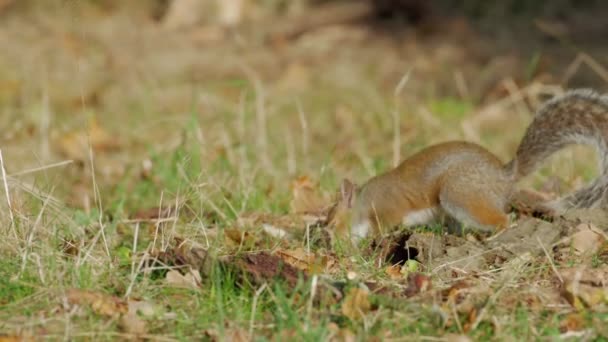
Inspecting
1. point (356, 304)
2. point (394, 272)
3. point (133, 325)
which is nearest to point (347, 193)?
point (394, 272)

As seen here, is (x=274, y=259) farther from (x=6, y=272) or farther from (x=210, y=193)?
(x=210, y=193)

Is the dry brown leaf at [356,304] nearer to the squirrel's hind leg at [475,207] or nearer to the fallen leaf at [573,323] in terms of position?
the fallen leaf at [573,323]

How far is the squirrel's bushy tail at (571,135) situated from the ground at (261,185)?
0.17 m

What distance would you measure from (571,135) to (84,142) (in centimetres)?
368

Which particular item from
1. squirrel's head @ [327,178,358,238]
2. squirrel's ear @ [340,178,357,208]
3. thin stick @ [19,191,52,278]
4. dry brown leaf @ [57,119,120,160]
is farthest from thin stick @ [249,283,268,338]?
dry brown leaf @ [57,119,120,160]

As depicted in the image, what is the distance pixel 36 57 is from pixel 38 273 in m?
6.16

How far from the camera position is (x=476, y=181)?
4.09 m

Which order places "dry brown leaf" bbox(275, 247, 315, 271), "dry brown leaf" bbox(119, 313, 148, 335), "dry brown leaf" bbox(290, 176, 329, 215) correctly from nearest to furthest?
"dry brown leaf" bbox(119, 313, 148, 335) < "dry brown leaf" bbox(275, 247, 315, 271) < "dry brown leaf" bbox(290, 176, 329, 215)

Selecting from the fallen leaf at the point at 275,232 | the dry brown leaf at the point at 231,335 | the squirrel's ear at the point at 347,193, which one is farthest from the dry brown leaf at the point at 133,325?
the squirrel's ear at the point at 347,193

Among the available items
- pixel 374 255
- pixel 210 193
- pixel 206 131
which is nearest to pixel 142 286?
pixel 374 255

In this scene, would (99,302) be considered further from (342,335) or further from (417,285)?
(417,285)

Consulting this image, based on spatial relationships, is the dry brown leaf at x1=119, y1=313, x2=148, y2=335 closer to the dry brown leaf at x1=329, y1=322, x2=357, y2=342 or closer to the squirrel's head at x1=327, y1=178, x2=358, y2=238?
the dry brown leaf at x1=329, y1=322, x2=357, y2=342

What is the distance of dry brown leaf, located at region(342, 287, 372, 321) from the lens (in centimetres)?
293

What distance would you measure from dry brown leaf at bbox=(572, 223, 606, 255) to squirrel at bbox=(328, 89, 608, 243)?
442mm
